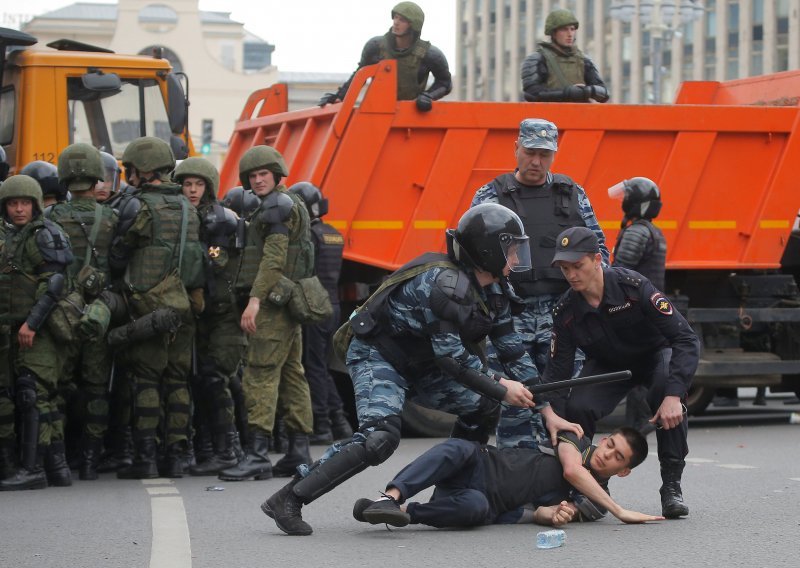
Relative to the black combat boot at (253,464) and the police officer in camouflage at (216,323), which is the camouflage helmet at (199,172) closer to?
the police officer in camouflage at (216,323)

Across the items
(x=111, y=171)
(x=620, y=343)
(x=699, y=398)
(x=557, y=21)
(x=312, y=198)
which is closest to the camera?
(x=620, y=343)

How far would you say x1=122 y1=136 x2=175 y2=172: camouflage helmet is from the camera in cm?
986

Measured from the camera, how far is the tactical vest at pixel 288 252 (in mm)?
9656

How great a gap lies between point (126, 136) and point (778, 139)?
17.3ft

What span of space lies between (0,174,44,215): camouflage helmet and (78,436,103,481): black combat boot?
1.47 metres

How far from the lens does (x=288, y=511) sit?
7.37 meters

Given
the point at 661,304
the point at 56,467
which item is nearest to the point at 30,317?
the point at 56,467

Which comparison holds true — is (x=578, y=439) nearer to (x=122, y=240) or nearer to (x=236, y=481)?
(x=236, y=481)

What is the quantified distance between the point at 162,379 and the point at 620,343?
10.8ft

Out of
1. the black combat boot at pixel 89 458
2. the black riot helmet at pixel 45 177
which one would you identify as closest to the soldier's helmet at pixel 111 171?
the black riot helmet at pixel 45 177

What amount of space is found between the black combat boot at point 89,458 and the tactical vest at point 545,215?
2984 mm

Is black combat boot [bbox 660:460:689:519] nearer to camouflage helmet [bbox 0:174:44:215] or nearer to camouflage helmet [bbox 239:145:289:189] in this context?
camouflage helmet [bbox 239:145:289:189]

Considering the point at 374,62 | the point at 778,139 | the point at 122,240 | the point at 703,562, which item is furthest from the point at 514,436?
the point at 778,139

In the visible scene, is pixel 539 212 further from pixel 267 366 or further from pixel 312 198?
pixel 312 198
